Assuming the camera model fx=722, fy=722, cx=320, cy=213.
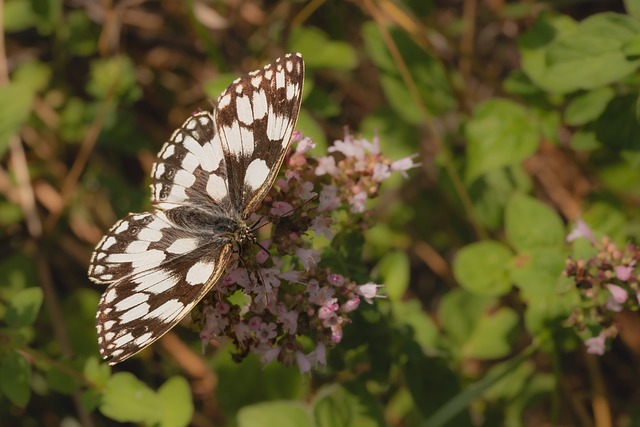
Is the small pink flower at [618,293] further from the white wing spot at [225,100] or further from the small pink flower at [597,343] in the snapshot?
the white wing spot at [225,100]

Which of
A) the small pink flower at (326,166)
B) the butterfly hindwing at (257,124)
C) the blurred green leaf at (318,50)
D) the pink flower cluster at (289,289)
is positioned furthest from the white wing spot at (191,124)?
the blurred green leaf at (318,50)

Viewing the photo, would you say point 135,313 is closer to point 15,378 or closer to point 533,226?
point 15,378

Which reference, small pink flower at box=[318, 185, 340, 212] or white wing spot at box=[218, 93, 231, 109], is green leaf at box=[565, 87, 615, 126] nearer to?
small pink flower at box=[318, 185, 340, 212]

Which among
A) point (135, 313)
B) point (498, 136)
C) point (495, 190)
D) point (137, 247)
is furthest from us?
point (495, 190)

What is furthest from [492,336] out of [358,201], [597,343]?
[358,201]

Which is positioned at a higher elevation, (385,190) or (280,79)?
(385,190)

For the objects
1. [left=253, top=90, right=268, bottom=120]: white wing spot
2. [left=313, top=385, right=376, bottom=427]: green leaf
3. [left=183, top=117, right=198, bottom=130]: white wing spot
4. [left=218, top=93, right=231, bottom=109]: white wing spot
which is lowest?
[left=313, top=385, right=376, bottom=427]: green leaf

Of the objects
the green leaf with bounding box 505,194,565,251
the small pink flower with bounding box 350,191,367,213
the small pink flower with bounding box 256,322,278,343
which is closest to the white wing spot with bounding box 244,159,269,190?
the small pink flower with bounding box 350,191,367,213
